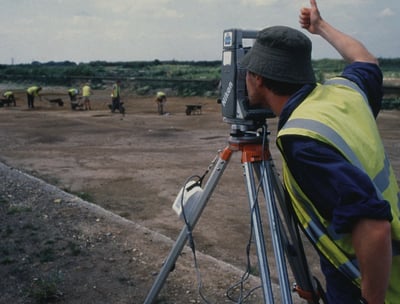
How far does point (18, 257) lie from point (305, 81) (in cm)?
339

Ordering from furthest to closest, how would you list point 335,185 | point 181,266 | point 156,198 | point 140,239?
point 156,198, point 140,239, point 181,266, point 335,185

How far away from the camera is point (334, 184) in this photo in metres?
1.48

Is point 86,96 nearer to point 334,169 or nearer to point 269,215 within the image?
point 269,215

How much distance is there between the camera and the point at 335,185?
148 centimetres

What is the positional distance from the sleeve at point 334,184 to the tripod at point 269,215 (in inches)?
24.5

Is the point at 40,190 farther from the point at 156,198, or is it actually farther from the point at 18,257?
the point at 18,257

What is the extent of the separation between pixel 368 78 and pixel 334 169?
2.40 ft

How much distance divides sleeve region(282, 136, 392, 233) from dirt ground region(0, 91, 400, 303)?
2.22 meters

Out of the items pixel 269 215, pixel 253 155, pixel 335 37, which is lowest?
pixel 269 215

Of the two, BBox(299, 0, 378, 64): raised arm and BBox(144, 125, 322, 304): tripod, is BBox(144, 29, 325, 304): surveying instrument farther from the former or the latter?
BBox(299, 0, 378, 64): raised arm

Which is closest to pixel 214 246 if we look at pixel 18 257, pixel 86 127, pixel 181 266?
pixel 181 266

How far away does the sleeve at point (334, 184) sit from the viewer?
146cm

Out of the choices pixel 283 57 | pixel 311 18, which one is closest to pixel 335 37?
pixel 311 18

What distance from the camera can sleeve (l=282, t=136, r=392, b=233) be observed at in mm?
1457
